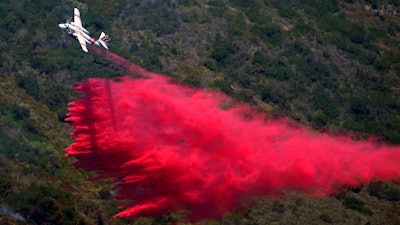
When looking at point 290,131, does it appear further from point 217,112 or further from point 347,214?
point 347,214

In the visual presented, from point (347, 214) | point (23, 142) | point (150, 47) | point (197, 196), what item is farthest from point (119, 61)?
point (197, 196)

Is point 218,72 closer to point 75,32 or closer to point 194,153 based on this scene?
point 75,32

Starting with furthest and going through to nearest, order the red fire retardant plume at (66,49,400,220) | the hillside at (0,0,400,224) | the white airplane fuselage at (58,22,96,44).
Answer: the hillside at (0,0,400,224) → the white airplane fuselage at (58,22,96,44) → the red fire retardant plume at (66,49,400,220)

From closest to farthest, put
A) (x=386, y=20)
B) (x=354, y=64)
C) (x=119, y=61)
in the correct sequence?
(x=119, y=61), (x=354, y=64), (x=386, y=20)

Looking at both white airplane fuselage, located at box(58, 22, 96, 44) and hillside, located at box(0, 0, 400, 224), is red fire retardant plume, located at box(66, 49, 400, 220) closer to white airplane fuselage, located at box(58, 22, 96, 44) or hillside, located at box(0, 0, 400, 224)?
white airplane fuselage, located at box(58, 22, 96, 44)

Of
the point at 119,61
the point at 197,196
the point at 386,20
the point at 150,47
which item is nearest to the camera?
the point at 197,196

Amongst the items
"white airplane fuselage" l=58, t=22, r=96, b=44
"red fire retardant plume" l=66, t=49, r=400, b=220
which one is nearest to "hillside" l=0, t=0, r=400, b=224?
"red fire retardant plume" l=66, t=49, r=400, b=220
